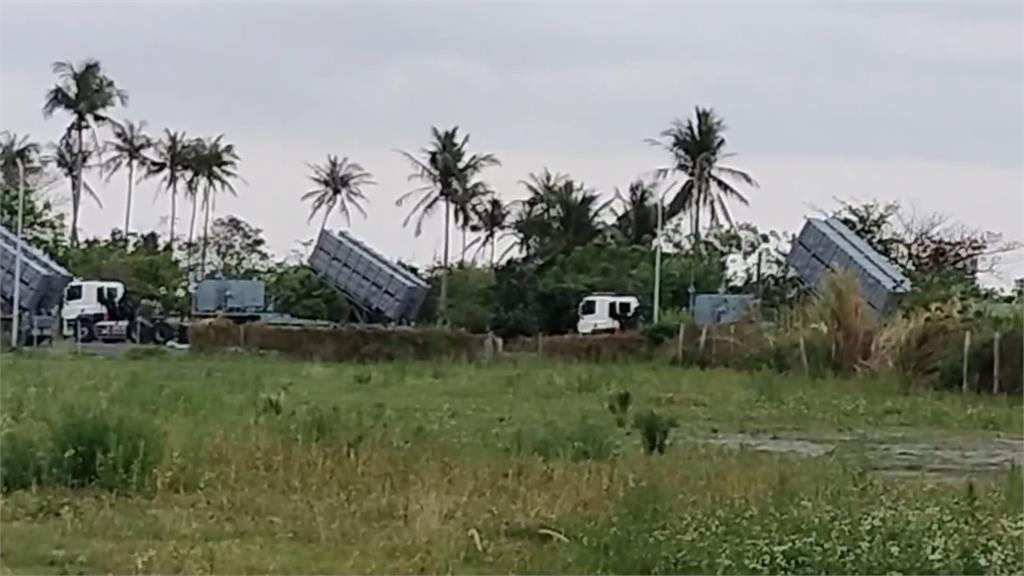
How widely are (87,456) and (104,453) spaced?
3.9 inches

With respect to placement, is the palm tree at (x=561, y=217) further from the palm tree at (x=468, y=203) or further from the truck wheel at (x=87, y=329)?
the truck wheel at (x=87, y=329)

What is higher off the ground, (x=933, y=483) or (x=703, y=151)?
(x=703, y=151)

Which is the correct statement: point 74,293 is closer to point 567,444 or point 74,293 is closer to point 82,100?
point 82,100

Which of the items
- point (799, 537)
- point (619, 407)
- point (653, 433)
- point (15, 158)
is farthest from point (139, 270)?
point (799, 537)

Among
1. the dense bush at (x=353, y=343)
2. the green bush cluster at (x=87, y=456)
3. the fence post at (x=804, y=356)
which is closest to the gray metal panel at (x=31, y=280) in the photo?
the dense bush at (x=353, y=343)

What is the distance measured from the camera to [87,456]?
9.25 metres

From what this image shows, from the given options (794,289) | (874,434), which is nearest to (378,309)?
(794,289)

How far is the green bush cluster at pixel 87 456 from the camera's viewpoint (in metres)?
9.10

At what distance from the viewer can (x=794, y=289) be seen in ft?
138

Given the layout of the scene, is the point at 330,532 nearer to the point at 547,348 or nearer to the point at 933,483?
the point at 933,483

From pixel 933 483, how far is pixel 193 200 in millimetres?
53800

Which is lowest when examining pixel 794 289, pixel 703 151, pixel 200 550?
pixel 200 550

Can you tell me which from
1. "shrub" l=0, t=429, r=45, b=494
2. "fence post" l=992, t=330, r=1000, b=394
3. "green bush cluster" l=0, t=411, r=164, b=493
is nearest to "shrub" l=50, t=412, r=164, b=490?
"green bush cluster" l=0, t=411, r=164, b=493

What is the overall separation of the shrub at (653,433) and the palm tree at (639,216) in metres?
44.7
